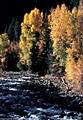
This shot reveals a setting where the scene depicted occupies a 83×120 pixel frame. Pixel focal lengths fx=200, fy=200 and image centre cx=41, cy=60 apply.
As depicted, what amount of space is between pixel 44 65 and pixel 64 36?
1038 cm

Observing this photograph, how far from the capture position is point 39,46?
45312 mm

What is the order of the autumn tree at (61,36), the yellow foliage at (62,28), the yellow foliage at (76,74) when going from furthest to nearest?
the autumn tree at (61,36), the yellow foliage at (62,28), the yellow foliage at (76,74)

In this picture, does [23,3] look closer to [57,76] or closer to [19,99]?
[57,76]

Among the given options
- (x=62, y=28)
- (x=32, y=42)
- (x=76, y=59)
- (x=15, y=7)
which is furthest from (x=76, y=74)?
(x=15, y=7)

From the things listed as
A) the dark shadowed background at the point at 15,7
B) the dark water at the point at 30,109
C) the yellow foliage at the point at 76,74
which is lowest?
the dark water at the point at 30,109

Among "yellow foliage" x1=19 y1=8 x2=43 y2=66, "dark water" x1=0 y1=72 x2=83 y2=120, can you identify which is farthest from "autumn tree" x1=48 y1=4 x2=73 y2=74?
"yellow foliage" x1=19 y1=8 x2=43 y2=66

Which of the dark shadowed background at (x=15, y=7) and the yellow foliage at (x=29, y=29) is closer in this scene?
the yellow foliage at (x=29, y=29)

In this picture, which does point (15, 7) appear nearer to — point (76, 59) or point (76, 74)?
point (76, 59)

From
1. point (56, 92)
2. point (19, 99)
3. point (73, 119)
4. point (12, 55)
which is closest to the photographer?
point (73, 119)

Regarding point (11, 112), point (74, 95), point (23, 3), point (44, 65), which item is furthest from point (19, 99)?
point (23, 3)

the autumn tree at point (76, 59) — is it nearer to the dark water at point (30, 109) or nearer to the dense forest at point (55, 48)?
the dense forest at point (55, 48)

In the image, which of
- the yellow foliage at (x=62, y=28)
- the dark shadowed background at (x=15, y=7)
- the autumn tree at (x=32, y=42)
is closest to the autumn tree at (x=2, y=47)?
the autumn tree at (x=32, y=42)

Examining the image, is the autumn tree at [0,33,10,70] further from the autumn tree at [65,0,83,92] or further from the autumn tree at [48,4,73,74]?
Answer: the autumn tree at [65,0,83,92]

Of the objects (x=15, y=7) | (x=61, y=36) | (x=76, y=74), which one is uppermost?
(x=15, y=7)
